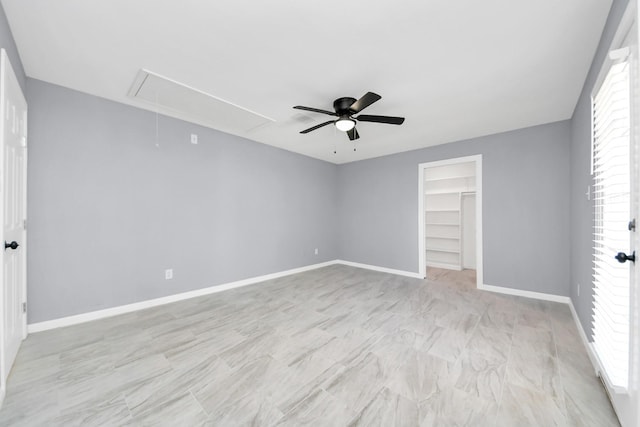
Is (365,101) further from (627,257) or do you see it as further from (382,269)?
(382,269)

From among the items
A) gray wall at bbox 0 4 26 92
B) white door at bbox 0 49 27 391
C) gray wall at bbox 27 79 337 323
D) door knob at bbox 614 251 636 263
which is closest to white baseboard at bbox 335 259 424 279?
gray wall at bbox 27 79 337 323

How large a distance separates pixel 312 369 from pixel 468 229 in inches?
199

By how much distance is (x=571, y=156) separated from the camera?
3.12m

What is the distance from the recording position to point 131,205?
2941 millimetres

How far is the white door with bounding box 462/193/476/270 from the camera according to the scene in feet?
17.6

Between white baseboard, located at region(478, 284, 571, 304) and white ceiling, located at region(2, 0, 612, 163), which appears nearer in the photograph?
white ceiling, located at region(2, 0, 612, 163)

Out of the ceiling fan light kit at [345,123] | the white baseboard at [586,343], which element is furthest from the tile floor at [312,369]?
the ceiling fan light kit at [345,123]

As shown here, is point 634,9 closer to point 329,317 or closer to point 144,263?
point 329,317

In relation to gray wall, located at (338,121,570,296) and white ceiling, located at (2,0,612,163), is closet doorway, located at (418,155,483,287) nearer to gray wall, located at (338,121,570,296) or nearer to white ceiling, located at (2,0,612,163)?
gray wall, located at (338,121,570,296)

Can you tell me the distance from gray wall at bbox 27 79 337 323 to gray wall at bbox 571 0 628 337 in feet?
13.3

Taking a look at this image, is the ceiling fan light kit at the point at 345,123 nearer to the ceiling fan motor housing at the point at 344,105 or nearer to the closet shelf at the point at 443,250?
the ceiling fan motor housing at the point at 344,105

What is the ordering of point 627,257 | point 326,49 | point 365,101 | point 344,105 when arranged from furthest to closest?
point 344,105, point 365,101, point 326,49, point 627,257

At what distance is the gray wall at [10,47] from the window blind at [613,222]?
12.3 ft

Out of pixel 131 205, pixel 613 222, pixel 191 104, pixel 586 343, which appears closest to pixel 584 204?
pixel 613 222
